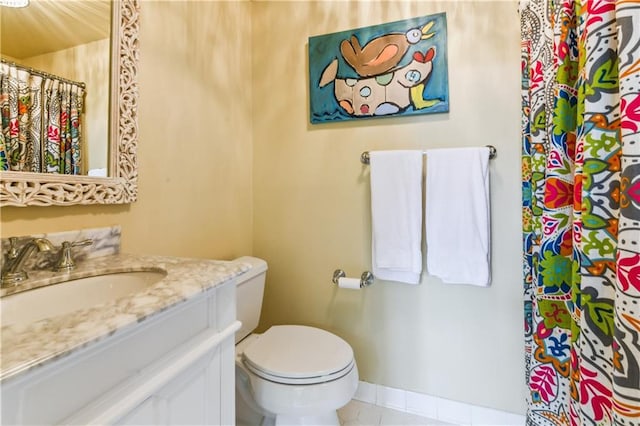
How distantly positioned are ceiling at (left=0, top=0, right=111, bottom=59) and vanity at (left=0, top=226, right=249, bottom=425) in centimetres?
62

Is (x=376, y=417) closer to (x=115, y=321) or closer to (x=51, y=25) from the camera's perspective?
(x=115, y=321)

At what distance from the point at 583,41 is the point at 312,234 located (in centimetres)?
135

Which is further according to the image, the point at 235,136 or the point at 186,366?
the point at 235,136

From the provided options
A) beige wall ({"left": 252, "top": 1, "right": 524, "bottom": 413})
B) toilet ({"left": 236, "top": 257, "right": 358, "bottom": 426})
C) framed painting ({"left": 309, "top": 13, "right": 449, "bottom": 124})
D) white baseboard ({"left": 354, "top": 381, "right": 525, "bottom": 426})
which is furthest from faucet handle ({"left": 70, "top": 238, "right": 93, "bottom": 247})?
white baseboard ({"left": 354, "top": 381, "right": 525, "bottom": 426})

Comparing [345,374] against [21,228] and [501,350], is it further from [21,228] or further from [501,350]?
[21,228]

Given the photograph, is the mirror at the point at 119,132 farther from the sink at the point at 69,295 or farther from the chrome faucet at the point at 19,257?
the sink at the point at 69,295

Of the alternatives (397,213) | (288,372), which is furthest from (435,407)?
(397,213)

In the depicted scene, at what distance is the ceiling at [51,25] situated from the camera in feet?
2.69

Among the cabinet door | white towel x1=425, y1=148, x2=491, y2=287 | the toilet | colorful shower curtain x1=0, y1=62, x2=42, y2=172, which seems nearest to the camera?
the cabinet door

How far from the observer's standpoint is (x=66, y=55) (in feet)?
3.09

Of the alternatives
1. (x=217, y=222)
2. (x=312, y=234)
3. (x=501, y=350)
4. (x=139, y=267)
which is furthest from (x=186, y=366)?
(x=501, y=350)

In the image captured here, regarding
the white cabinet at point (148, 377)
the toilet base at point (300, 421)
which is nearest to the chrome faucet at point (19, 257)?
the white cabinet at point (148, 377)

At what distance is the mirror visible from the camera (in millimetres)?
950

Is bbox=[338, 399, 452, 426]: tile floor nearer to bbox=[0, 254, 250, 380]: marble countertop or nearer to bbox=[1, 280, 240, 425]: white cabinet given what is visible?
bbox=[1, 280, 240, 425]: white cabinet
